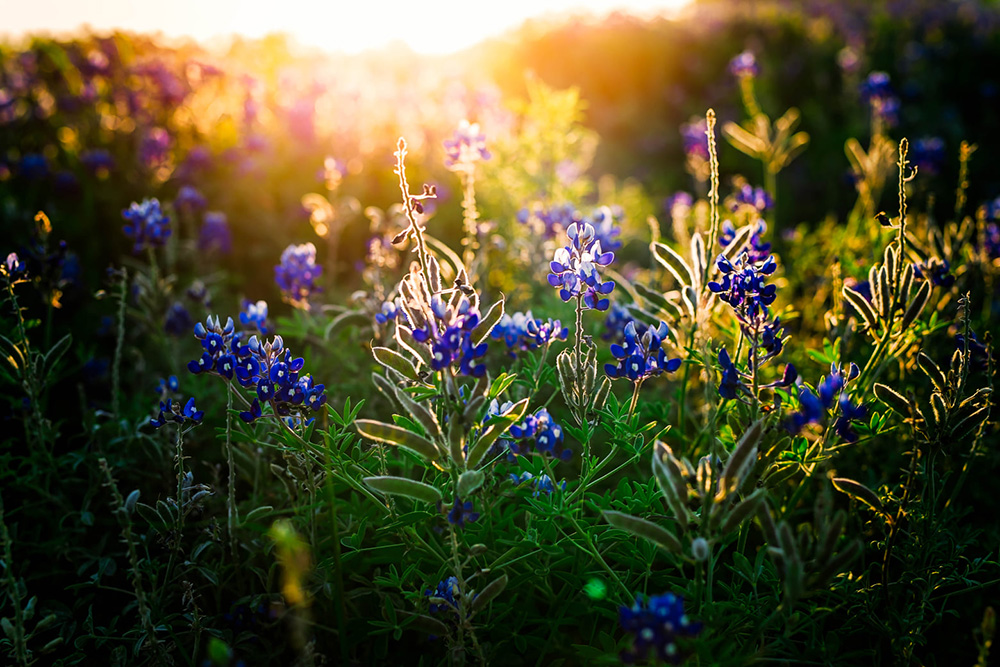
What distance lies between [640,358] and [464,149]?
117cm

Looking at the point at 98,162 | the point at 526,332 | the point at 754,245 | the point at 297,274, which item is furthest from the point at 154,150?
the point at 754,245

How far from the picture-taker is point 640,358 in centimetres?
199

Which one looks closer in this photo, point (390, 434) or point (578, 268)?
point (390, 434)

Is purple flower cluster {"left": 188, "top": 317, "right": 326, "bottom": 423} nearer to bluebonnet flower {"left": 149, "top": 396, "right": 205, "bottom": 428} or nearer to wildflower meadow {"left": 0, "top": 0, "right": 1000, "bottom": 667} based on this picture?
wildflower meadow {"left": 0, "top": 0, "right": 1000, "bottom": 667}

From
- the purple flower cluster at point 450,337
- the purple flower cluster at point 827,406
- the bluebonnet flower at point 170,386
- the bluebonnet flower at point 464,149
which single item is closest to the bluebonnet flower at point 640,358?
the purple flower cluster at point 827,406

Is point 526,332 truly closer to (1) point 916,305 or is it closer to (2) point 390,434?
(2) point 390,434

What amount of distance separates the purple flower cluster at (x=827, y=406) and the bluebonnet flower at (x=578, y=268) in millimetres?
601

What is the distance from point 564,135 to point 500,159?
0.59 m

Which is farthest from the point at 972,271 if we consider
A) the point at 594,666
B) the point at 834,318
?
the point at 594,666

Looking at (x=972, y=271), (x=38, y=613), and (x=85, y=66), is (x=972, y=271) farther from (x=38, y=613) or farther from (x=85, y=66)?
(x=85, y=66)

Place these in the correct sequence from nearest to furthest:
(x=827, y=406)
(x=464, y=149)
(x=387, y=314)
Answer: (x=827, y=406)
(x=387, y=314)
(x=464, y=149)

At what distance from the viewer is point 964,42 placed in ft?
34.4

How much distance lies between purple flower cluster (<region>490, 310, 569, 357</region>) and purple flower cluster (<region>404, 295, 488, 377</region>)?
0.29 metres

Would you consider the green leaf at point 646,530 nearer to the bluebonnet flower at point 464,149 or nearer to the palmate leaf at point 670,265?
the palmate leaf at point 670,265
